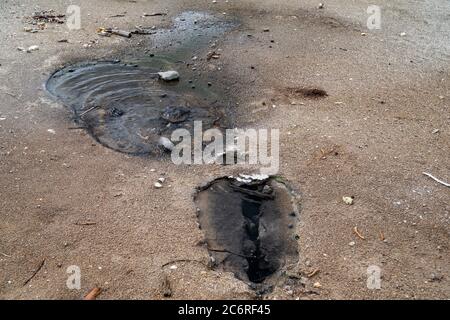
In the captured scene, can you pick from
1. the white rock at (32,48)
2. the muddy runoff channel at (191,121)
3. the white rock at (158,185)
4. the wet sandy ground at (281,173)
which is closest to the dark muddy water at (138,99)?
the muddy runoff channel at (191,121)

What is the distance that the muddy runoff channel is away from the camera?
352cm

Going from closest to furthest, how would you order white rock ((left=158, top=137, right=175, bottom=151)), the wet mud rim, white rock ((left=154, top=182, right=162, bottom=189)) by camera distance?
the wet mud rim, white rock ((left=154, top=182, right=162, bottom=189)), white rock ((left=158, top=137, right=175, bottom=151))

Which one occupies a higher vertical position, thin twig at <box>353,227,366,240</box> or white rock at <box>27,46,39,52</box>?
white rock at <box>27,46,39,52</box>

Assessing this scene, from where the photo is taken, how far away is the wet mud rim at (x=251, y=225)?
338 cm

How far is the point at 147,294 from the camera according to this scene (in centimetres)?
312

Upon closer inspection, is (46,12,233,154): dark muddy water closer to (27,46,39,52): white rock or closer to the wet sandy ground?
the wet sandy ground

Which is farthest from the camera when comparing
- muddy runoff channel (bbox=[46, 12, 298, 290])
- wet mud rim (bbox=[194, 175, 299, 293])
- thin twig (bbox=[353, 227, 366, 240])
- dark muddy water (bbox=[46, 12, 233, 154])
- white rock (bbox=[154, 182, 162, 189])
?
dark muddy water (bbox=[46, 12, 233, 154])

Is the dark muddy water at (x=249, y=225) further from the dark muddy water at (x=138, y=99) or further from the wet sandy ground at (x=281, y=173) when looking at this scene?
the dark muddy water at (x=138, y=99)

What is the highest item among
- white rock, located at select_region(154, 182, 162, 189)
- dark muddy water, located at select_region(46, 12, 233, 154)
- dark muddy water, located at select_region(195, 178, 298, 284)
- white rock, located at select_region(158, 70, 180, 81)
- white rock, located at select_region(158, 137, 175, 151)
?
white rock, located at select_region(158, 70, 180, 81)

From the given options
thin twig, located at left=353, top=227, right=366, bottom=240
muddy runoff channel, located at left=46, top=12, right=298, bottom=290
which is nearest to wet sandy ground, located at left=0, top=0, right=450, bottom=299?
thin twig, located at left=353, top=227, right=366, bottom=240

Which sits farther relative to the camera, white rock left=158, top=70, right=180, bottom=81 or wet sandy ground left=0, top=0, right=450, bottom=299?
white rock left=158, top=70, right=180, bottom=81

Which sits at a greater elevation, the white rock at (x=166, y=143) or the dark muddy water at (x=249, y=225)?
the white rock at (x=166, y=143)

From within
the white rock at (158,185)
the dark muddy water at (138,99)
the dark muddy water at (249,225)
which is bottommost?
the dark muddy water at (249,225)

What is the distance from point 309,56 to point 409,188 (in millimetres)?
3023
